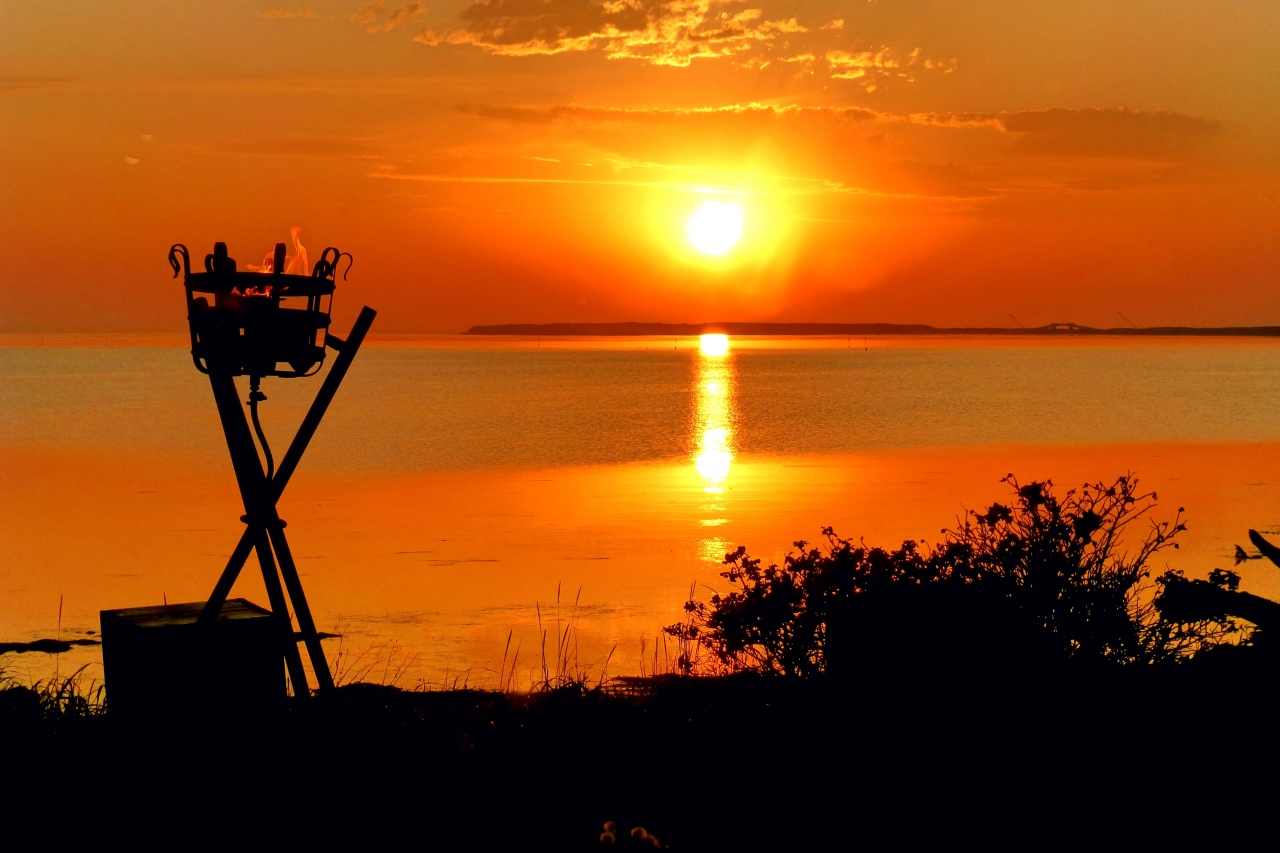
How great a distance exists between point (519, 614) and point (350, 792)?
8.00m

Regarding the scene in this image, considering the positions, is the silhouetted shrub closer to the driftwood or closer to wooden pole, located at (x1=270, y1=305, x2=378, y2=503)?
the driftwood

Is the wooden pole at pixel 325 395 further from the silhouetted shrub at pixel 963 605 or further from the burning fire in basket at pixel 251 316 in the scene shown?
the silhouetted shrub at pixel 963 605

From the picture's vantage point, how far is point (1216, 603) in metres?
6.45

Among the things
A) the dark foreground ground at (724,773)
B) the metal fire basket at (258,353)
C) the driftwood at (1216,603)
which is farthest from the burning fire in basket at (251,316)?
the driftwood at (1216,603)

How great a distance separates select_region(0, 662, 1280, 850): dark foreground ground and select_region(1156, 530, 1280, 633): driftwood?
0.30 metres

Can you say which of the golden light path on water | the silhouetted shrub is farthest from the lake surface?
the silhouetted shrub

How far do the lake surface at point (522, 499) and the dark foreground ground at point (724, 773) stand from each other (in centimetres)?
465

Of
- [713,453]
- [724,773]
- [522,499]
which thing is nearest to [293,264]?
[724,773]

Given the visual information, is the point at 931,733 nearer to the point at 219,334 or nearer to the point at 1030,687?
the point at 1030,687

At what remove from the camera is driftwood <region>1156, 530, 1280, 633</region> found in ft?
19.7

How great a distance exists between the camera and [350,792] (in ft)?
17.3

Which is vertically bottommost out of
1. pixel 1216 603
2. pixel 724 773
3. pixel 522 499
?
pixel 724 773

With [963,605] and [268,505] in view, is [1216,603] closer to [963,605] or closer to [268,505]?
[963,605]

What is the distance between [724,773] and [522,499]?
19320mm
